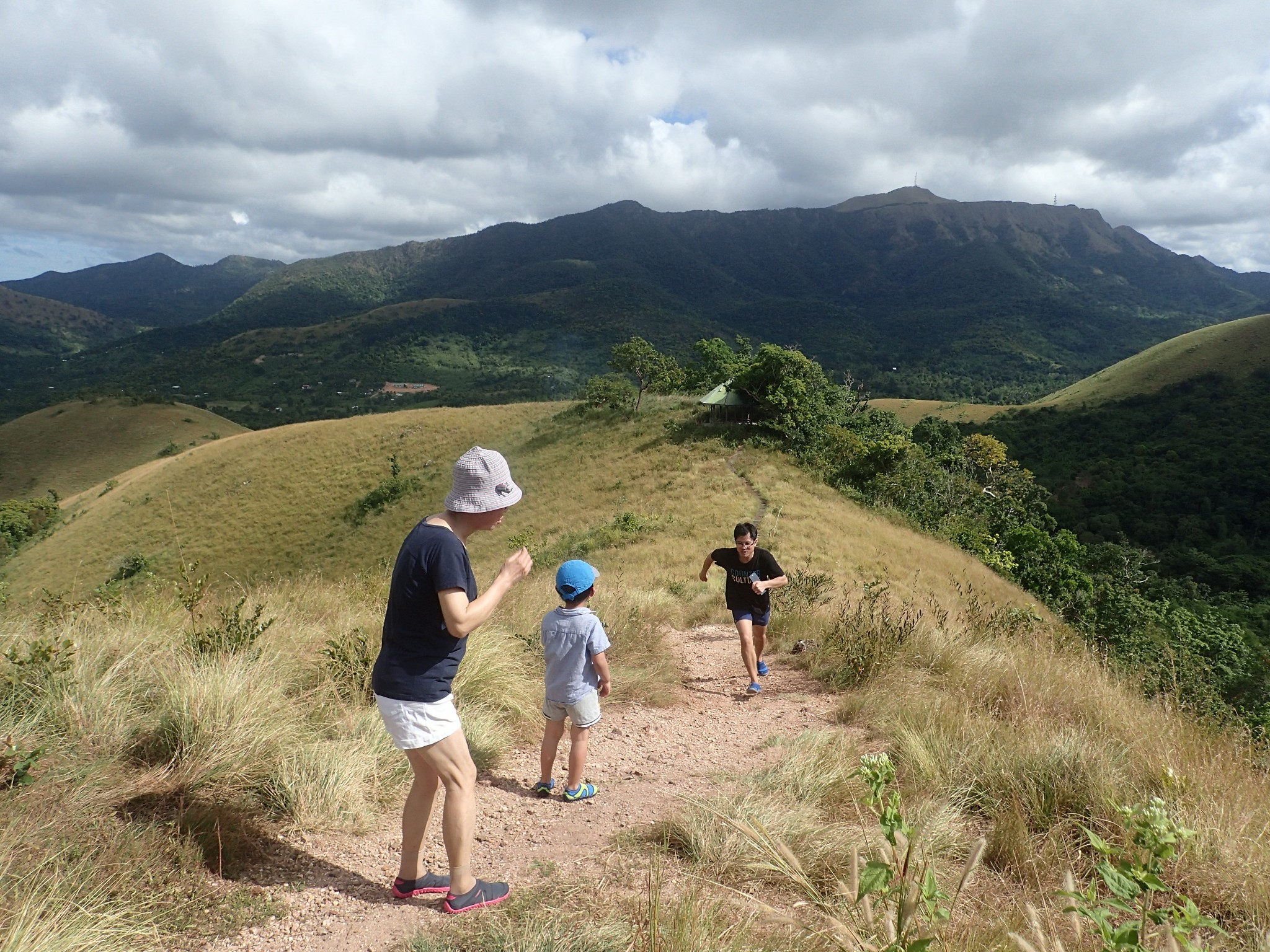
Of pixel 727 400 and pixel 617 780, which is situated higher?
pixel 727 400

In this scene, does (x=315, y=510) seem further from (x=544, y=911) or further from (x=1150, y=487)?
(x=1150, y=487)

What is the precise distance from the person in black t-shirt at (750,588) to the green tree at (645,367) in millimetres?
35136

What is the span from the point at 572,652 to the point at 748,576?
2.86 metres

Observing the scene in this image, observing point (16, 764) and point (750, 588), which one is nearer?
point (16, 764)

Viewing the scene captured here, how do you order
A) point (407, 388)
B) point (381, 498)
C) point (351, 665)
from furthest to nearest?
point (407, 388) < point (381, 498) < point (351, 665)

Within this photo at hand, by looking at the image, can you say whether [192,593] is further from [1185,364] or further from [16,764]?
[1185,364]

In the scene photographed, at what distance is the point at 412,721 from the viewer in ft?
8.98

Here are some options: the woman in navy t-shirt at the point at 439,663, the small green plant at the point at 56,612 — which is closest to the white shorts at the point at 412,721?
the woman in navy t-shirt at the point at 439,663

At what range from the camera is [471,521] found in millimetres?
2881

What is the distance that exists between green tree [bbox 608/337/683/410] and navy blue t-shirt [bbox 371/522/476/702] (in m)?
38.8

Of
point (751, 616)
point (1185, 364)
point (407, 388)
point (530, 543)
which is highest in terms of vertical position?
point (1185, 364)

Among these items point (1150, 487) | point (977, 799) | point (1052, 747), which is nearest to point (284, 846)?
point (977, 799)

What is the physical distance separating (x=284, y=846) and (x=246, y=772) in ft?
1.43

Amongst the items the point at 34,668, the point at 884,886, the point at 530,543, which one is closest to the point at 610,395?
the point at 530,543
